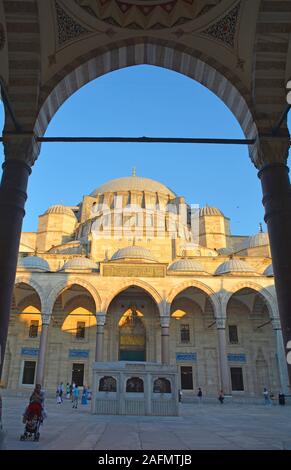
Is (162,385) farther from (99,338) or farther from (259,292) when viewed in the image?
(259,292)

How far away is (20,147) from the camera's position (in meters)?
5.07

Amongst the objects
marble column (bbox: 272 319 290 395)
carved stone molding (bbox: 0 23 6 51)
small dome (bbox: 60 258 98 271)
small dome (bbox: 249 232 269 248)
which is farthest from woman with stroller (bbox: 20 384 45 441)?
small dome (bbox: 249 232 269 248)

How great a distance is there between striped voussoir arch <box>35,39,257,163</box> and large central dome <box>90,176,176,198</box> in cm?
2666

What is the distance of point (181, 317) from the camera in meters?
22.0

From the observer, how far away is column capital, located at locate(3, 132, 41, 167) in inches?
197

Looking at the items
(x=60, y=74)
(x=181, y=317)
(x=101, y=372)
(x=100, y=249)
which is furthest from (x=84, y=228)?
(x=60, y=74)

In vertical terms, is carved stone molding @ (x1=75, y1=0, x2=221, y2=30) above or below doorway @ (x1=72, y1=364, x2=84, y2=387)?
above

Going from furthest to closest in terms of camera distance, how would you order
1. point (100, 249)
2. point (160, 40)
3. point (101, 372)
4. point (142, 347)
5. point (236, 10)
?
1. point (100, 249)
2. point (142, 347)
3. point (101, 372)
4. point (160, 40)
5. point (236, 10)

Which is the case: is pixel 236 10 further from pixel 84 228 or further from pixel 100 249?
pixel 84 228

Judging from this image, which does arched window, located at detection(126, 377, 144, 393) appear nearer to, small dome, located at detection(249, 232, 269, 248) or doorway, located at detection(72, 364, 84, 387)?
doorway, located at detection(72, 364, 84, 387)

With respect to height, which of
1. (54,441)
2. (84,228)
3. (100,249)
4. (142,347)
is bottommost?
(54,441)

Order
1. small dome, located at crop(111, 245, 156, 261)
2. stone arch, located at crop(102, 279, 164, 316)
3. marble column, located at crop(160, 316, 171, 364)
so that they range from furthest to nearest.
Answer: small dome, located at crop(111, 245, 156, 261) → stone arch, located at crop(102, 279, 164, 316) → marble column, located at crop(160, 316, 171, 364)

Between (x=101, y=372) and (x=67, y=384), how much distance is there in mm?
12070

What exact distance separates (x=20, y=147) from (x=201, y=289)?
16028 millimetres
